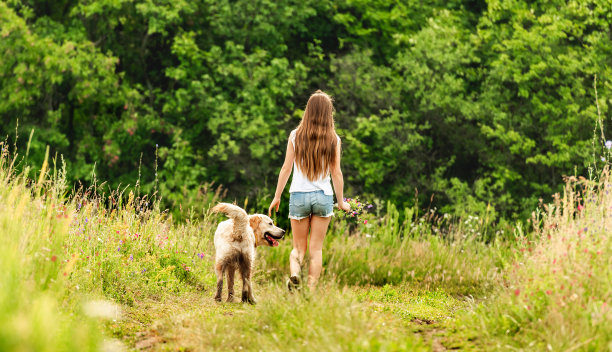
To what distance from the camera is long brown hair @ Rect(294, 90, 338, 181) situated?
6293mm

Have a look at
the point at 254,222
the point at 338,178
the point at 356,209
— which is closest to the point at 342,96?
the point at 356,209

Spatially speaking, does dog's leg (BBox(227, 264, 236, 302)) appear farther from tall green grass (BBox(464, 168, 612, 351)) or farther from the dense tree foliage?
the dense tree foliage

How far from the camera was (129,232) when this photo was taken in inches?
290

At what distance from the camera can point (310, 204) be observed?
6297 millimetres

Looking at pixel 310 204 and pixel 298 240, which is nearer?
pixel 310 204

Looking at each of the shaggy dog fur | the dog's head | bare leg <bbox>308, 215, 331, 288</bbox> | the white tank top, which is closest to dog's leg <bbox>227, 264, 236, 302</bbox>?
the shaggy dog fur

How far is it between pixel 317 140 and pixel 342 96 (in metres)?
12.0

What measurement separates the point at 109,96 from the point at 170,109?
65.9 inches

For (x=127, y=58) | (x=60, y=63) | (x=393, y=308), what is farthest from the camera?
(x=127, y=58)

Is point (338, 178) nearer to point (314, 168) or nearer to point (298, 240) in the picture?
point (314, 168)

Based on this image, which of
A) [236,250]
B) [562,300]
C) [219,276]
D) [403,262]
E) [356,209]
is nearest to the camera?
[562,300]

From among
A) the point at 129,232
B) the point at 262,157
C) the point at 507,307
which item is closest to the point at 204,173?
the point at 262,157

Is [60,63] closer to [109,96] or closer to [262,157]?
[109,96]

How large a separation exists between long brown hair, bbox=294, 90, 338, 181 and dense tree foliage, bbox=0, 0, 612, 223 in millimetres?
10595
